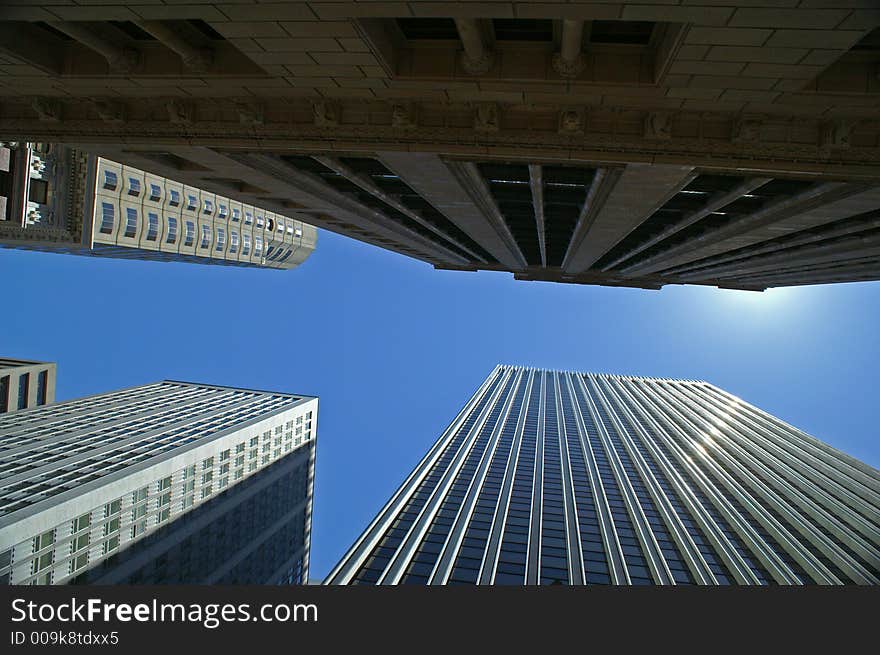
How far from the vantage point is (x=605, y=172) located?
17453mm

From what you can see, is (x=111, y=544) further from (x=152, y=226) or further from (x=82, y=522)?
(x=152, y=226)

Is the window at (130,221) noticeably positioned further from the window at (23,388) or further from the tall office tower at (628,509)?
Answer: the tall office tower at (628,509)

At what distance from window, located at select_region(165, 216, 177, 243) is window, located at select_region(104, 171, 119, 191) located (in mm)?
14853

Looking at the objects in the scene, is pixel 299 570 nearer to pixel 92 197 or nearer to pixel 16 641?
pixel 92 197

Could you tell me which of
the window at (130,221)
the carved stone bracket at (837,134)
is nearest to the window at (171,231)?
the window at (130,221)

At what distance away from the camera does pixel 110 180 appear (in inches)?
2795

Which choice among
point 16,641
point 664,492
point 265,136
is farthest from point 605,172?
point 664,492

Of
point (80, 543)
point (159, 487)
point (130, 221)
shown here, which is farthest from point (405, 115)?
point (130, 221)

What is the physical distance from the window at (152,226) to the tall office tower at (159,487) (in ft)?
102

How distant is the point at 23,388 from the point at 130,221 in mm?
43484

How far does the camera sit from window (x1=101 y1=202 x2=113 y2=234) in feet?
227

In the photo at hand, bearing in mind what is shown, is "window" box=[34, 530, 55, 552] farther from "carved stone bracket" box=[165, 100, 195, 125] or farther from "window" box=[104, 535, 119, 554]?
"carved stone bracket" box=[165, 100, 195, 125]

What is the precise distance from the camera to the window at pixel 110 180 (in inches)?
2761

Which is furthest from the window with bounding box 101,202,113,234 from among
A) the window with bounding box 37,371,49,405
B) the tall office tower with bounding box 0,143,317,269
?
the window with bounding box 37,371,49,405
